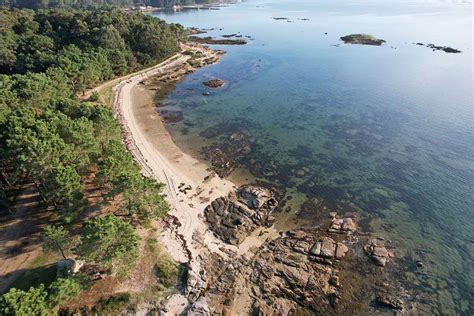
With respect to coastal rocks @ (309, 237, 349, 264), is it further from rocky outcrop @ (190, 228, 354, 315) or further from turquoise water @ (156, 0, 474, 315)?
turquoise water @ (156, 0, 474, 315)

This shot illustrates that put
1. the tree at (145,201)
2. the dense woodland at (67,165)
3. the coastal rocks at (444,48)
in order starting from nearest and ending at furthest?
the dense woodland at (67,165) → the tree at (145,201) → the coastal rocks at (444,48)

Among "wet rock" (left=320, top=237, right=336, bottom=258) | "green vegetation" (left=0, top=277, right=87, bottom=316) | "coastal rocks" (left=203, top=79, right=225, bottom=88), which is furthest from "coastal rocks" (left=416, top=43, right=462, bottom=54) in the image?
"green vegetation" (left=0, top=277, right=87, bottom=316)

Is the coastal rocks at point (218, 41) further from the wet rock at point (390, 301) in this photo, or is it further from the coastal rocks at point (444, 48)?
the wet rock at point (390, 301)

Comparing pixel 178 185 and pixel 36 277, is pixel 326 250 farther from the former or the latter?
pixel 36 277

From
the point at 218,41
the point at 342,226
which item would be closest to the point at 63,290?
the point at 342,226

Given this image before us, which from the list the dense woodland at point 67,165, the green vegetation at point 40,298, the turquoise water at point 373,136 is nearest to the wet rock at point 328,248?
the turquoise water at point 373,136

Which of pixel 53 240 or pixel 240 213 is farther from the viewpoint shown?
pixel 240 213

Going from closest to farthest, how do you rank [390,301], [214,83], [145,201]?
[390,301] < [145,201] < [214,83]
